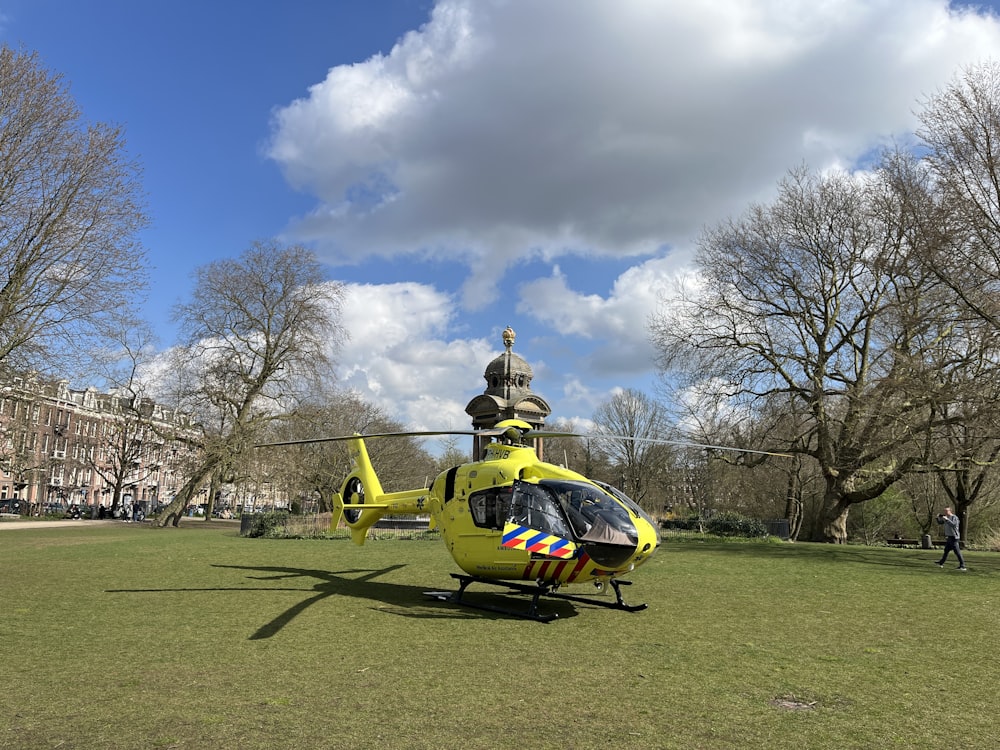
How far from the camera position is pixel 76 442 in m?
60.0

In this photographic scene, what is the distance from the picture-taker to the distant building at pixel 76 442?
113ft

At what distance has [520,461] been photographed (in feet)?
37.2

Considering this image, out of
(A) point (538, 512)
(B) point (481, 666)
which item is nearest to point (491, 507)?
(A) point (538, 512)

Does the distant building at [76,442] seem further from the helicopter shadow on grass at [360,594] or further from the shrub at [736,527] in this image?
the shrub at [736,527]

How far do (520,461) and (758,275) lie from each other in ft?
70.3

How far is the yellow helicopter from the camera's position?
996 cm

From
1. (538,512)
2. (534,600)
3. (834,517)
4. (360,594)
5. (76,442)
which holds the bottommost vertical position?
(360,594)

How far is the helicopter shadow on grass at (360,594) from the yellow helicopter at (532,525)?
1.22 ft

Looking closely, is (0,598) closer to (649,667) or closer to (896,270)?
(649,667)

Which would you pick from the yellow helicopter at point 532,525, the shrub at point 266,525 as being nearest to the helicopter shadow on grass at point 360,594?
the yellow helicopter at point 532,525

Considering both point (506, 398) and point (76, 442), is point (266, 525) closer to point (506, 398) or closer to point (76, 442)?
point (506, 398)

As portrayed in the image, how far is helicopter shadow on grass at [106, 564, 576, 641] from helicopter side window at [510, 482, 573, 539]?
1.43 meters

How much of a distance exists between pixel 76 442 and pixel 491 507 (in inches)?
2415

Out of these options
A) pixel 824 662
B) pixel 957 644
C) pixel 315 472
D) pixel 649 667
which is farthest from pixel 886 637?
pixel 315 472
